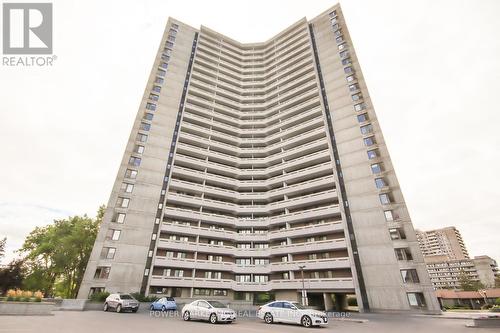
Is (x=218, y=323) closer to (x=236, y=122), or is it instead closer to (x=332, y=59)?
(x=236, y=122)

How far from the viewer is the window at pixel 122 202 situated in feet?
123

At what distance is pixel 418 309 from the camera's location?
28828mm

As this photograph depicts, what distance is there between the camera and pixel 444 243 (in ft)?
548

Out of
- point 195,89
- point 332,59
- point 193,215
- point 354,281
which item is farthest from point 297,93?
point 354,281

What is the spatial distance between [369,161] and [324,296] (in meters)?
20.8

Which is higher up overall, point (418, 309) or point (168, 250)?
point (168, 250)

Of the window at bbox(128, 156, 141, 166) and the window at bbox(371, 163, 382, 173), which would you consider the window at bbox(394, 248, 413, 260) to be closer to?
the window at bbox(371, 163, 382, 173)

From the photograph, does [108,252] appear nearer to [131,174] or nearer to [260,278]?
[131,174]

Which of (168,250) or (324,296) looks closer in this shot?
(324,296)

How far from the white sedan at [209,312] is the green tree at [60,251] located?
3527cm

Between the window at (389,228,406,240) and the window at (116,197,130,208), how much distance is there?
37.3 meters

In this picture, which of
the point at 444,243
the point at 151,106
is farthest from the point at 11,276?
the point at 444,243

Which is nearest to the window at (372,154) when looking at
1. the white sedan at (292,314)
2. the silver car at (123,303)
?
the white sedan at (292,314)

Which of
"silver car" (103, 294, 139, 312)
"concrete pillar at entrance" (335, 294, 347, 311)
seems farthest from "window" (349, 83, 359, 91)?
"silver car" (103, 294, 139, 312)
